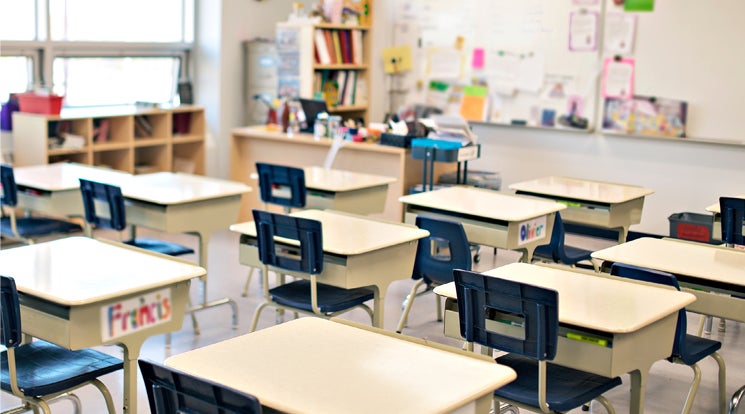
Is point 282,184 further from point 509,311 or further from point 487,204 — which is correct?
point 509,311

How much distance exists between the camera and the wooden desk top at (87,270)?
10.4 ft

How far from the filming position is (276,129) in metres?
8.03

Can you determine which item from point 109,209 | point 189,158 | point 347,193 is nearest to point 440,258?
point 347,193

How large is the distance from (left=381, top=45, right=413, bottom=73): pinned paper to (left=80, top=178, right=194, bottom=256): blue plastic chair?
13.5ft

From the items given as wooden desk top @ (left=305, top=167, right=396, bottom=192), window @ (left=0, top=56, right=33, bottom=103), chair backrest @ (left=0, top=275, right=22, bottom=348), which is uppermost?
window @ (left=0, top=56, right=33, bottom=103)

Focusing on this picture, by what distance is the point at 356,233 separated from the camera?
14.3 ft

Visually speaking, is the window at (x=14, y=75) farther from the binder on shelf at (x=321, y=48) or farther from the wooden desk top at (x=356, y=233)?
the wooden desk top at (x=356, y=233)

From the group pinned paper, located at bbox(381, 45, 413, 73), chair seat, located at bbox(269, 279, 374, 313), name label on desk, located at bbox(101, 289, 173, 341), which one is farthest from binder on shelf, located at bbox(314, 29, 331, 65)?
name label on desk, located at bbox(101, 289, 173, 341)

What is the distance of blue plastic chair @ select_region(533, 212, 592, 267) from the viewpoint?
17.3 feet

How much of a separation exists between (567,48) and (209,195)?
397 cm

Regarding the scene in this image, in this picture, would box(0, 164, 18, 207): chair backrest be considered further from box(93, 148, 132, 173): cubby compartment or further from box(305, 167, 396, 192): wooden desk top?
box(93, 148, 132, 173): cubby compartment

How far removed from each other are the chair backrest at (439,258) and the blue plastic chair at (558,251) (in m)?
0.85

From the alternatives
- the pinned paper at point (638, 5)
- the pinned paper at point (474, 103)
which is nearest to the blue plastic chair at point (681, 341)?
the pinned paper at point (638, 5)

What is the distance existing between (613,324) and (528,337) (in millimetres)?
284
